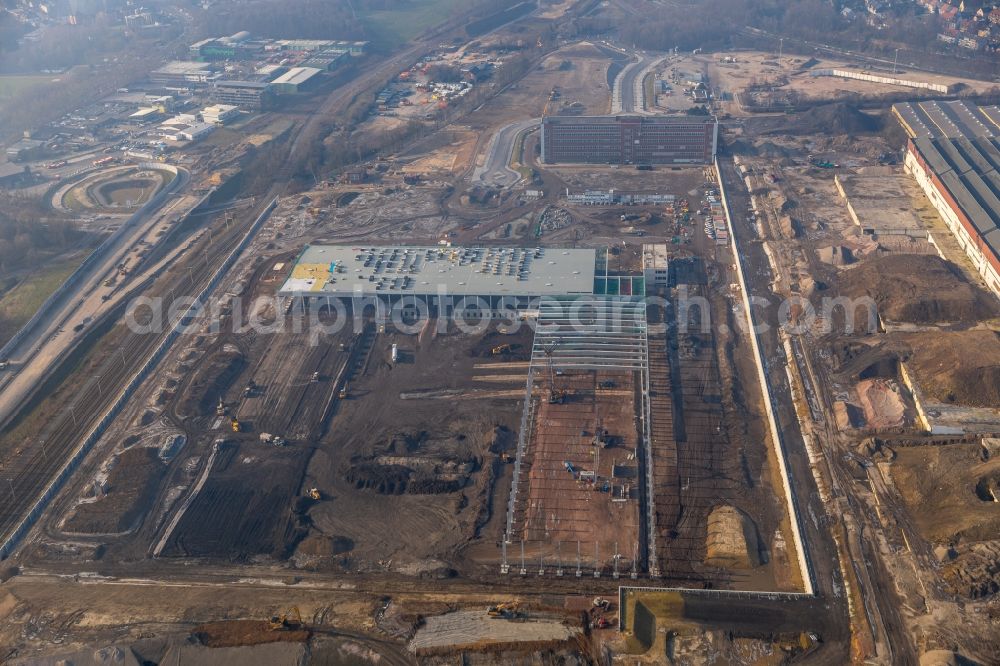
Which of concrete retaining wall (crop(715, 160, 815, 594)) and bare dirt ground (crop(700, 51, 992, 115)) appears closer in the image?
concrete retaining wall (crop(715, 160, 815, 594))

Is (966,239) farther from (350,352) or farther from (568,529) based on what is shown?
(350,352)

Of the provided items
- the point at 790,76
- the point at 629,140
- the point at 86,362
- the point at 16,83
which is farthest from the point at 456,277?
the point at 16,83

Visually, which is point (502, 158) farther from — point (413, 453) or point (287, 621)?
point (287, 621)

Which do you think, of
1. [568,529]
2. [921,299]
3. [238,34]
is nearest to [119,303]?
[568,529]

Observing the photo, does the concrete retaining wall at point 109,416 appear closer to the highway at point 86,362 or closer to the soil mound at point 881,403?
the highway at point 86,362

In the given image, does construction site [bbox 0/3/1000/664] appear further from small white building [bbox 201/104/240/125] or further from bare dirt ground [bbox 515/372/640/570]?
small white building [bbox 201/104/240/125]

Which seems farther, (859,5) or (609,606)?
(859,5)

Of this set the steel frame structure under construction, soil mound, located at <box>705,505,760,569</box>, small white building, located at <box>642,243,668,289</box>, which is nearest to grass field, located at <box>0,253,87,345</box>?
the steel frame structure under construction

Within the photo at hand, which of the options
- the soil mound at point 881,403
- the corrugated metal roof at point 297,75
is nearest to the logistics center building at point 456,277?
the soil mound at point 881,403
